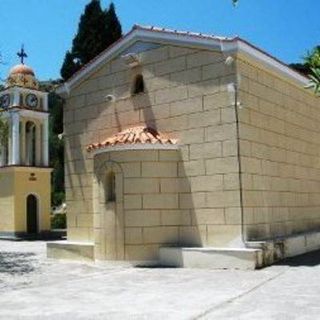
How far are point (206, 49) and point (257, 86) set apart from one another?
1.59 metres

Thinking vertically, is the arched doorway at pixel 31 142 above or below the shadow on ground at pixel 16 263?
above

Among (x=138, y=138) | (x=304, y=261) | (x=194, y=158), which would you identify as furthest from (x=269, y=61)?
(x=304, y=261)

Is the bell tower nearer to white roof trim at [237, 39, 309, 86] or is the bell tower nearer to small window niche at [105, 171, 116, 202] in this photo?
small window niche at [105, 171, 116, 202]

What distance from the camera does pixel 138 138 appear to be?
1344 centimetres

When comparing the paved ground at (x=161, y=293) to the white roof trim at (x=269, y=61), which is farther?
the white roof trim at (x=269, y=61)

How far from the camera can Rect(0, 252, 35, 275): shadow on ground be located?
13357 millimetres

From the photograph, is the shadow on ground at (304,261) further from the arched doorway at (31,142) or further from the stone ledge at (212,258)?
the arched doorway at (31,142)

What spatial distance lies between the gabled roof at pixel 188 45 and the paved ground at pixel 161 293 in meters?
4.97

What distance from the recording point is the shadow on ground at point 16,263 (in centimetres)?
1336

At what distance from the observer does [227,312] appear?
24.3 feet

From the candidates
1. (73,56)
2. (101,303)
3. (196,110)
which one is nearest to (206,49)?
(196,110)

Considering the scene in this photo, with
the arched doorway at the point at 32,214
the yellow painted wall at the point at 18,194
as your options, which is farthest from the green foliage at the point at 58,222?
the arched doorway at the point at 32,214

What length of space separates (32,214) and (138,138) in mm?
16801

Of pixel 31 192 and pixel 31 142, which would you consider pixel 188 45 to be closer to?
pixel 31 192
